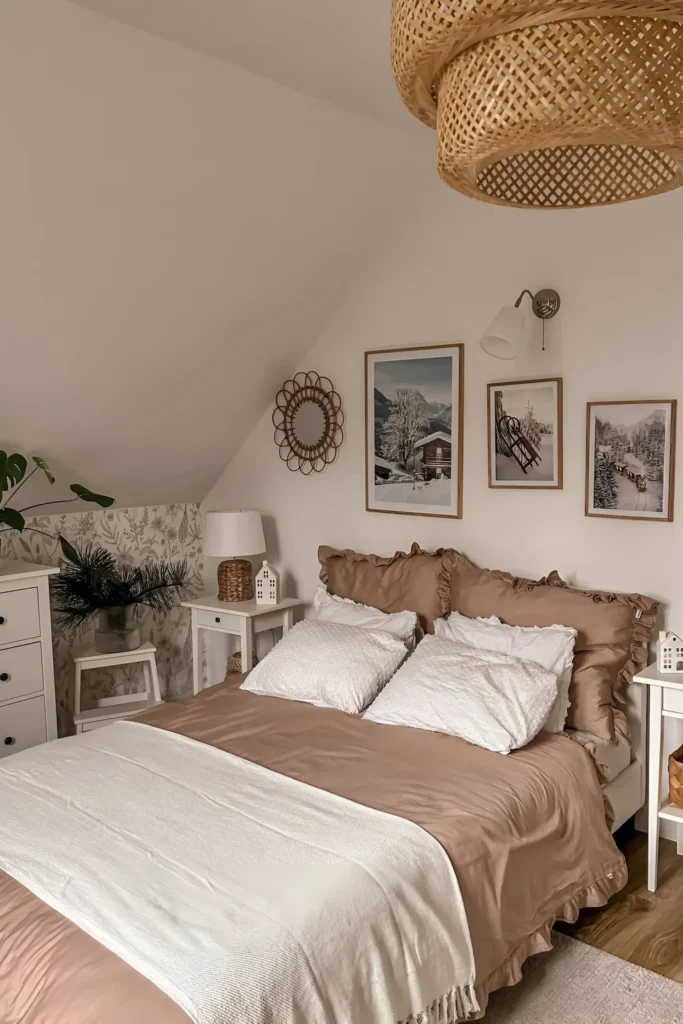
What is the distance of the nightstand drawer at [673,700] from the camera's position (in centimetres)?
262

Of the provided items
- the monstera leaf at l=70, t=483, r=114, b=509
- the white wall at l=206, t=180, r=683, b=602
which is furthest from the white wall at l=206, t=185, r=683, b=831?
the monstera leaf at l=70, t=483, r=114, b=509

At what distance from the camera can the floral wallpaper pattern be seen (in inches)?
150

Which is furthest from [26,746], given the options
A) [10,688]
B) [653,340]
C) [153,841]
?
[653,340]

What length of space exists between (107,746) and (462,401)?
1.89 meters

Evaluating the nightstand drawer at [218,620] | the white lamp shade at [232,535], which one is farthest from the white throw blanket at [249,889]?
the white lamp shade at [232,535]

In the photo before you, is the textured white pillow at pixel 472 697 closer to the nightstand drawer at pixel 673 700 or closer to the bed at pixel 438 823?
the bed at pixel 438 823

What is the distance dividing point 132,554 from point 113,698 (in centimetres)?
70

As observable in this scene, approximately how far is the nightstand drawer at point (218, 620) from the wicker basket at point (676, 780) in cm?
191

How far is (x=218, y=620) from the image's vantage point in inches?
153

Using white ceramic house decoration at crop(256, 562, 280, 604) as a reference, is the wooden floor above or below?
below

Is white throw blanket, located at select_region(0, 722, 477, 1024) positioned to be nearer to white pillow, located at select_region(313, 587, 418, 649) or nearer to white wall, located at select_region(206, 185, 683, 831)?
white pillow, located at select_region(313, 587, 418, 649)

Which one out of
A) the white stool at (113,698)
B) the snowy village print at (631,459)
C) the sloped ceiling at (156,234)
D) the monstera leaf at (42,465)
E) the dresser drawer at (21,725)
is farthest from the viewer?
the white stool at (113,698)

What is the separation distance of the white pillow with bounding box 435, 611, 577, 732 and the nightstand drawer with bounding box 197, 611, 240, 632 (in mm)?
1126

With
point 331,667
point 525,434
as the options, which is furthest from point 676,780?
point 525,434
